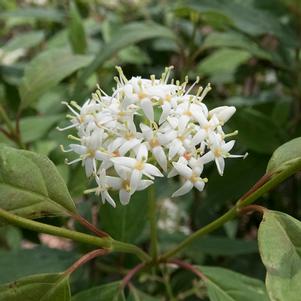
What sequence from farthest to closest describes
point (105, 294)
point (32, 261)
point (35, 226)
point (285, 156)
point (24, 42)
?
point (24, 42), point (32, 261), point (105, 294), point (285, 156), point (35, 226)

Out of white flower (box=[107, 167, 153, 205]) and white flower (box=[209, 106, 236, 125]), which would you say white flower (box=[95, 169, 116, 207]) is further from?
white flower (box=[209, 106, 236, 125])

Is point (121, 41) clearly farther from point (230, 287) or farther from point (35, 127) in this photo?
point (230, 287)

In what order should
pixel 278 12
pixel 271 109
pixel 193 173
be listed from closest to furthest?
pixel 193 173 → pixel 271 109 → pixel 278 12

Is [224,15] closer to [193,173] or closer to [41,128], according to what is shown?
[41,128]

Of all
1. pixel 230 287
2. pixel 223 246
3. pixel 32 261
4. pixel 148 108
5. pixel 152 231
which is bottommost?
pixel 223 246

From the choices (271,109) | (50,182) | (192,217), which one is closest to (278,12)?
(271,109)

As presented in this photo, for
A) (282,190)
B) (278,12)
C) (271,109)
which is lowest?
(282,190)

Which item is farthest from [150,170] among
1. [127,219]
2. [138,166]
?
[127,219]

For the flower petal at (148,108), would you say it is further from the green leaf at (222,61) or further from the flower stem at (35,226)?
the green leaf at (222,61)
